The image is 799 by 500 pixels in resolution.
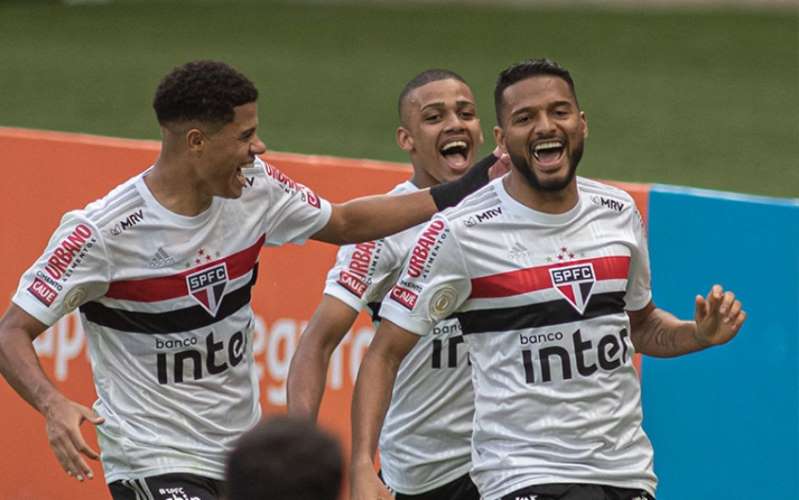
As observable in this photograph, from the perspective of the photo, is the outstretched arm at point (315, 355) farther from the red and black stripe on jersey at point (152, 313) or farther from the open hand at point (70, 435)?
the open hand at point (70, 435)

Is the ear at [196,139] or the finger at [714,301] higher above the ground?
the ear at [196,139]

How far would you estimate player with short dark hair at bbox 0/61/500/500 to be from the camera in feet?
21.4

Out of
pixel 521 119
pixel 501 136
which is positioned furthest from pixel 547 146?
pixel 501 136

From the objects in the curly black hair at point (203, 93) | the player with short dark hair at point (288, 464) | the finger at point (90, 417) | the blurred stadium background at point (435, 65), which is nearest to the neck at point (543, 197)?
the curly black hair at point (203, 93)

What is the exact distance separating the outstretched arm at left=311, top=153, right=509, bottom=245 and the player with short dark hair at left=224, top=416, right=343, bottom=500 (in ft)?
11.2

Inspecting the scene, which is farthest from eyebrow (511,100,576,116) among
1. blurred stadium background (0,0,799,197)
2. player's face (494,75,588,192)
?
blurred stadium background (0,0,799,197)

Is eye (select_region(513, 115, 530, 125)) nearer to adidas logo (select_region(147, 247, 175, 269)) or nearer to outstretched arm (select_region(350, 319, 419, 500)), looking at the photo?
outstretched arm (select_region(350, 319, 419, 500))

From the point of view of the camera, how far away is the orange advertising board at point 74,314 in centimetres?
908

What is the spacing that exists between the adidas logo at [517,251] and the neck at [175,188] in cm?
125

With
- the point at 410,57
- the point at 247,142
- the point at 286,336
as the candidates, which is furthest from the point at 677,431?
the point at 410,57

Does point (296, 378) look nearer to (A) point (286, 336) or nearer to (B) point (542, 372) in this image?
(B) point (542, 372)

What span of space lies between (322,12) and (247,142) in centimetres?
1817

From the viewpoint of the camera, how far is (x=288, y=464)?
358cm

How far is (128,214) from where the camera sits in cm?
659
